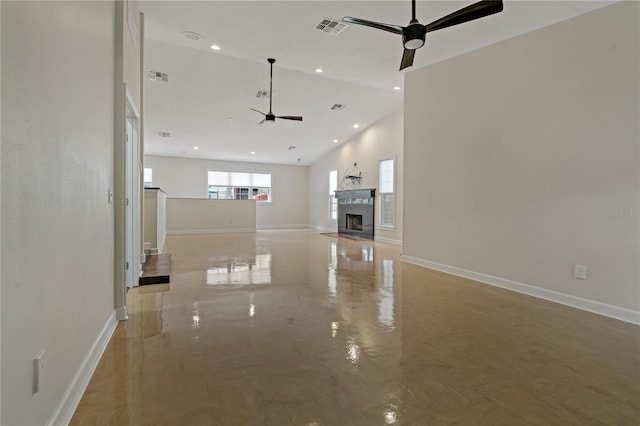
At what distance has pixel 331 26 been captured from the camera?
431 cm

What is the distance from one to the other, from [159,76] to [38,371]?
6.38 m

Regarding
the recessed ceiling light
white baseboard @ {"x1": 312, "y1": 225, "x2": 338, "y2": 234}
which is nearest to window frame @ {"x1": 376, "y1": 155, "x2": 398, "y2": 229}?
white baseboard @ {"x1": 312, "y1": 225, "x2": 338, "y2": 234}

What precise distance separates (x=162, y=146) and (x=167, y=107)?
11.1ft

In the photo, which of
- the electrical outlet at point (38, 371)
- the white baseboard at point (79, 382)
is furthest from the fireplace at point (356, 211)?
the electrical outlet at point (38, 371)

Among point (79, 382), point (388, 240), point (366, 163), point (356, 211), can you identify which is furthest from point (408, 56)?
point (356, 211)

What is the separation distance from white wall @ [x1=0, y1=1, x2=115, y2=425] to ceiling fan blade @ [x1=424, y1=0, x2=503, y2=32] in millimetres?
2670

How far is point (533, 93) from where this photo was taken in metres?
3.69

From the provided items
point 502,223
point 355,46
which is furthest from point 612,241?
point 355,46

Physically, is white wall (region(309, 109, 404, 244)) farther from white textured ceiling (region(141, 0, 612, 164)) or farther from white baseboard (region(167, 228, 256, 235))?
white baseboard (region(167, 228, 256, 235))

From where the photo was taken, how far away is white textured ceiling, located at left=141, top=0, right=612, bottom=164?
3.82m

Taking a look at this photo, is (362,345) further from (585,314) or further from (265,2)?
(265,2)

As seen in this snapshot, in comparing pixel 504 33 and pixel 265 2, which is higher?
pixel 265 2

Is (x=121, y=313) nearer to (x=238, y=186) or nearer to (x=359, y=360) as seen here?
(x=359, y=360)

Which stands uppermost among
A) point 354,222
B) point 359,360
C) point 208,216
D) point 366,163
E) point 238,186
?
point 366,163
